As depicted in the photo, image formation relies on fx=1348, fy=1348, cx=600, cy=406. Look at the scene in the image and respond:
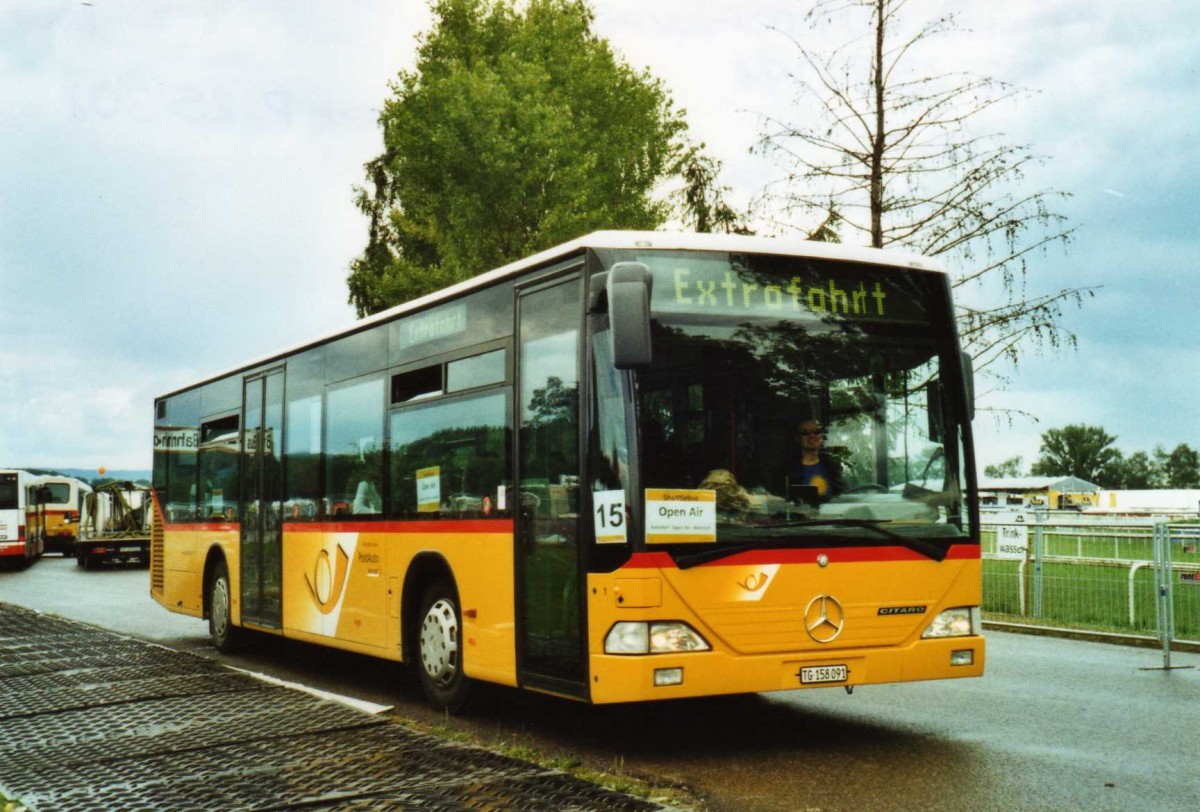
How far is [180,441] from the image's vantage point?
16.6 metres

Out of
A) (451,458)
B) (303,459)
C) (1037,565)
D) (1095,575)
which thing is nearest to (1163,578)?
(1095,575)

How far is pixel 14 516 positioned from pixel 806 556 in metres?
36.1

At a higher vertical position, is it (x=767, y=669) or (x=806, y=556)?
(x=806, y=556)

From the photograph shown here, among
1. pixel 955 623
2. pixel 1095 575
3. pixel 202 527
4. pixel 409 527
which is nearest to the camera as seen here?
pixel 955 623

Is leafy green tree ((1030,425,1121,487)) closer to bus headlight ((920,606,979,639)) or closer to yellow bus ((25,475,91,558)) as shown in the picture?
yellow bus ((25,475,91,558))

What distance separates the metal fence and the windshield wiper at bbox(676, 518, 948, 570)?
18.4ft

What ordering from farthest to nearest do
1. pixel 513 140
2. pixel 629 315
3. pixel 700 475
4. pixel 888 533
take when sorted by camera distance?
pixel 513 140
pixel 888 533
pixel 700 475
pixel 629 315

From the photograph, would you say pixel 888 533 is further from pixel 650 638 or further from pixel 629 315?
pixel 629 315

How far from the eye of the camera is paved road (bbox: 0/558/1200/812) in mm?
6785

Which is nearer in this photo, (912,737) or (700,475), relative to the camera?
(700,475)

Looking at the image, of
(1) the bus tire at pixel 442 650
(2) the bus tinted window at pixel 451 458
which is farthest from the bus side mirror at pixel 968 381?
(1) the bus tire at pixel 442 650

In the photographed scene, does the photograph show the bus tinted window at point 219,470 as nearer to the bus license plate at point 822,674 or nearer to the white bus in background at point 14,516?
the bus license plate at point 822,674

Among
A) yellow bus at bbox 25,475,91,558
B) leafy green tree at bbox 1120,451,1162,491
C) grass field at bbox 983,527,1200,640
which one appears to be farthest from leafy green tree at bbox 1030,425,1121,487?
grass field at bbox 983,527,1200,640

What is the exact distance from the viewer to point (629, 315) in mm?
7199
